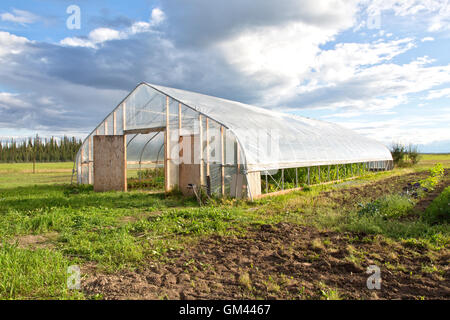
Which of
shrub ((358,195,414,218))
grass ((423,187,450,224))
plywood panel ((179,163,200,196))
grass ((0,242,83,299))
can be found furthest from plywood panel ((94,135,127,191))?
grass ((423,187,450,224))

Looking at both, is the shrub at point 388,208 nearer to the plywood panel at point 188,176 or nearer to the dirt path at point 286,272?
the dirt path at point 286,272

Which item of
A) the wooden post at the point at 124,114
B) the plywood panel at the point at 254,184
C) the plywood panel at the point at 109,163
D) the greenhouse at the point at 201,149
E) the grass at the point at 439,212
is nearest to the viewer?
the grass at the point at 439,212

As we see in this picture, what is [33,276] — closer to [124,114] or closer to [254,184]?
[254,184]

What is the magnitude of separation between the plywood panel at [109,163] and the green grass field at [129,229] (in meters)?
2.44

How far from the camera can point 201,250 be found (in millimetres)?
4789

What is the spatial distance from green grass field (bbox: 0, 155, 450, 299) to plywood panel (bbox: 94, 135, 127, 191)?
8.02 feet

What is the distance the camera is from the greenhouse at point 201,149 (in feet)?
31.4

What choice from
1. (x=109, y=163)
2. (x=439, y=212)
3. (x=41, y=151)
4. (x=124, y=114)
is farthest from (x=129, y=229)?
(x=41, y=151)

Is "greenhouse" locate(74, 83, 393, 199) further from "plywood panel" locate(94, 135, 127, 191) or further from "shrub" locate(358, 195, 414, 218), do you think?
"shrub" locate(358, 195, 414, 218)

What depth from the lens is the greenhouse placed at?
956cm

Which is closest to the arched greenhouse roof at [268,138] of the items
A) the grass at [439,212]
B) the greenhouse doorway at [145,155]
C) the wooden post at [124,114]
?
the wooden post at [124,114]

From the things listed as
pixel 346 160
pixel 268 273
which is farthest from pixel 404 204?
pixel 346 160
